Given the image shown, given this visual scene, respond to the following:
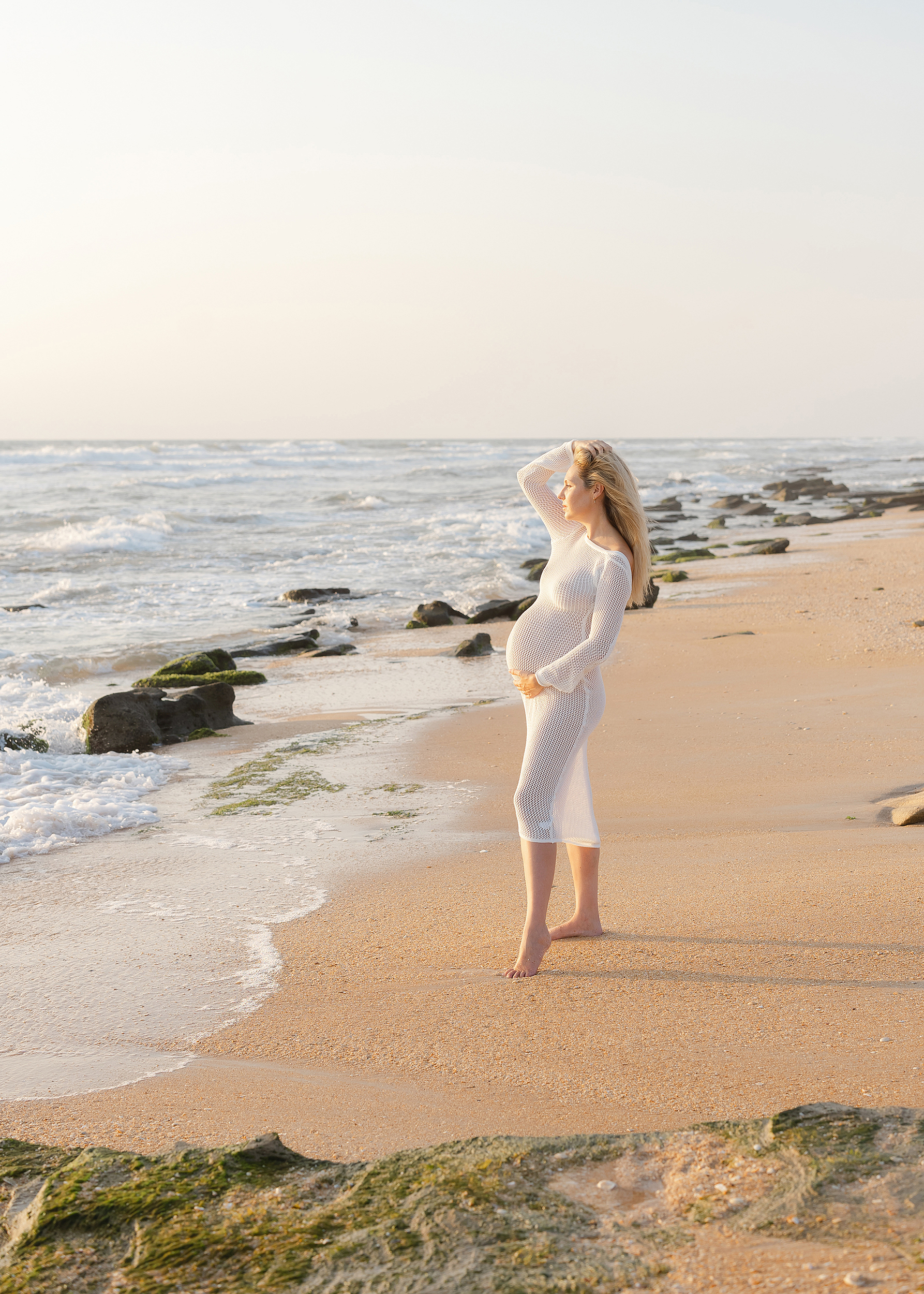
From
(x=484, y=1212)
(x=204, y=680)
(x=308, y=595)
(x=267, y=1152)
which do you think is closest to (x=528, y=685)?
(x=267, y=1152)

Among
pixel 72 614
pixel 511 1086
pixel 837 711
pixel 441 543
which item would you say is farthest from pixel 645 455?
pixel 511 1086

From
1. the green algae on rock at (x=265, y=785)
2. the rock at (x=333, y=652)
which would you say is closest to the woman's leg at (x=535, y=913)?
the green algae on rock at (x=265, y=785)

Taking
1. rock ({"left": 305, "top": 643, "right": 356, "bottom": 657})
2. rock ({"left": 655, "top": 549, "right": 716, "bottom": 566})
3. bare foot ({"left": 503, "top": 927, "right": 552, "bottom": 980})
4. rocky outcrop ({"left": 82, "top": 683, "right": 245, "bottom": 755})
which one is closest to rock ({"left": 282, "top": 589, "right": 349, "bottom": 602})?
rock ({"left": 305, "top": 643, "right": 356, "bottom": 657})

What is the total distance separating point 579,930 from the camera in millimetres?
4238

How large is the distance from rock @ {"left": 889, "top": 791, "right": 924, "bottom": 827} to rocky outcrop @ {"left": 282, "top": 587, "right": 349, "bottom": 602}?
14.4 metres

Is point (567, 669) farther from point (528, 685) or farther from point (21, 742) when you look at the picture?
point (21, 742)

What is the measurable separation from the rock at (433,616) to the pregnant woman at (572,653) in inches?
461

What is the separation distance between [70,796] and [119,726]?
6.14ft

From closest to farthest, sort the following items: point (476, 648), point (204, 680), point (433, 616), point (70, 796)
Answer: point (70, 796) < point (204, 680) < point (476, 648) < point (433, 616)

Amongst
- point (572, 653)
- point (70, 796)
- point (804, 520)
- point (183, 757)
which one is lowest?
point (183, 757)

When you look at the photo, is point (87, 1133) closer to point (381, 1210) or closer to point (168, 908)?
point (381, 1210)

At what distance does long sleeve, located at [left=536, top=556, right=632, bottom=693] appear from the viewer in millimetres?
3914

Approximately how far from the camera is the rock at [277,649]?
556 inches

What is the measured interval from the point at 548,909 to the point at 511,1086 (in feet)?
5.58
